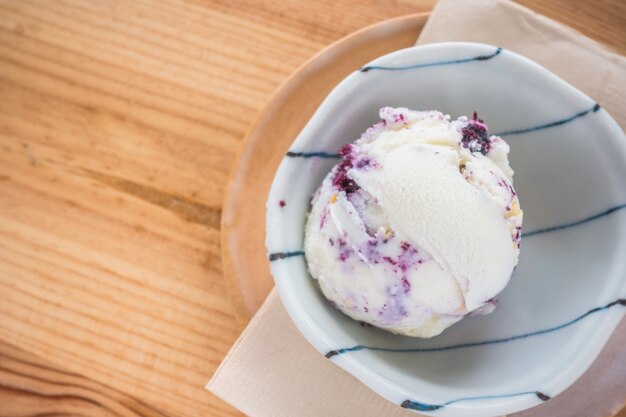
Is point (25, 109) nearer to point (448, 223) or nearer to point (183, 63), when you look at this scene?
point (183, 63)

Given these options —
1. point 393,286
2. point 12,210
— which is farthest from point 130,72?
point 393,286

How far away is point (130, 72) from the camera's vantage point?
1111 millimetres

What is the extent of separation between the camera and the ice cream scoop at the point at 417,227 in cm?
73

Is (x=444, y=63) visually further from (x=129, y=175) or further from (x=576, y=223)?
(x=129, y=175)

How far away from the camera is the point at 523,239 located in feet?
2.98

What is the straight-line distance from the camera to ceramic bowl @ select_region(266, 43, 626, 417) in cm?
72

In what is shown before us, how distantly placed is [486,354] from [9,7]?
1150mm

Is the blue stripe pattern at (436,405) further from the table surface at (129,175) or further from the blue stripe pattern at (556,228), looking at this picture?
the table surface at (129,175)

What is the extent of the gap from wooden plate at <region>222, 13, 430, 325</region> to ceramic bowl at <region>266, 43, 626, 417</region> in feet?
0.43

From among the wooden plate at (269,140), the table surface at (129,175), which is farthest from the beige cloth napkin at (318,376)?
the table surface at (129,175)

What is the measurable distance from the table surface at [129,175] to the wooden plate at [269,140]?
14cm

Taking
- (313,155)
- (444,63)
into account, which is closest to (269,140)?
(313,155)

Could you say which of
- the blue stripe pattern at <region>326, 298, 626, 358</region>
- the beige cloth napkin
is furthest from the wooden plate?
the blue stripe pattern at <region>326, 298, 626, 358</region>

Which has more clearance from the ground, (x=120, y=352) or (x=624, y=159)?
(x=624, y=159)
